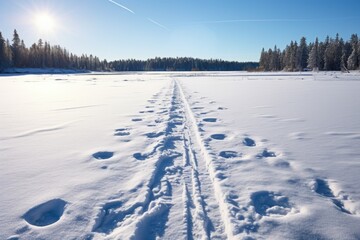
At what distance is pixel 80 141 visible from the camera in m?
5.20

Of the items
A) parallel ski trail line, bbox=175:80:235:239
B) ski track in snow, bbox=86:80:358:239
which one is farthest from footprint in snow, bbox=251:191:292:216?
parallel ski trail line, bbox=175:80:235:239

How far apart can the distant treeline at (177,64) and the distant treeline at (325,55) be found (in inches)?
2862

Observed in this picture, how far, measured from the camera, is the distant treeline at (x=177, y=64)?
152 metres

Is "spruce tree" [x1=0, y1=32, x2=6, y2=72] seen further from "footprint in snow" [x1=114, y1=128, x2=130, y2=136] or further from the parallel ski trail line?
the parallel ski trail line

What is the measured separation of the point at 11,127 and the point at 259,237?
263 inches

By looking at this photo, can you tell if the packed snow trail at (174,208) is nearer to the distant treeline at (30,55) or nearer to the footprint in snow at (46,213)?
the footprint in snow at (46,213)

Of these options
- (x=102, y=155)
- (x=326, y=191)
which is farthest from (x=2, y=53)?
(x=326, y=191)

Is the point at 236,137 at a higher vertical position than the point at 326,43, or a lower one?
lower

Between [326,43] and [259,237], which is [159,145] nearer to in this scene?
[259,237]

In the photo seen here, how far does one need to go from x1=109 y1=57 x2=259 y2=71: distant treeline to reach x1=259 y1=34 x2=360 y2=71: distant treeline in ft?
239

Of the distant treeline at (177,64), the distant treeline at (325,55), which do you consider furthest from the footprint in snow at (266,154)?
the distant treeline at (177,64)

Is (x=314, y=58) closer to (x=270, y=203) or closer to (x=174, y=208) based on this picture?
(x=270, y=203)

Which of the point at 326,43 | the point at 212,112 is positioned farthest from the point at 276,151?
the point at 326,43

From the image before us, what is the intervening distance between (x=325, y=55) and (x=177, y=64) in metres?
96.3
